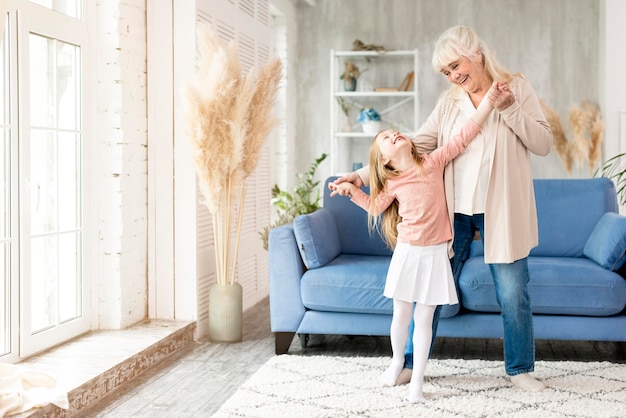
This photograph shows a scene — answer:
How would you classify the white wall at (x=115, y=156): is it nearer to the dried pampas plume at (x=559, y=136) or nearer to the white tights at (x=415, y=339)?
the white tights at (x=415, y=339)

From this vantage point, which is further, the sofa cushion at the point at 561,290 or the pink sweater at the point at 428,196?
the sofa cushion at the point at 561,290

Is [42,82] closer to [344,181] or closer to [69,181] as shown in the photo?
[69,181]

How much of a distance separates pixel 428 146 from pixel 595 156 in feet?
11.7

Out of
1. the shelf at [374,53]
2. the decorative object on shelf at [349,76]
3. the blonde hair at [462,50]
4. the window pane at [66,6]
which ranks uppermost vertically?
the shelf at [374,53]

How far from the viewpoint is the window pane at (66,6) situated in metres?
3.39

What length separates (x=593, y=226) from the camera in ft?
13.2

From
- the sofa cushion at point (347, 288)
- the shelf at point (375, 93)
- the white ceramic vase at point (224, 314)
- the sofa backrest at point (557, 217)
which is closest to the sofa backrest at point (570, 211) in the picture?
the sofa backrest at point (557, 217)

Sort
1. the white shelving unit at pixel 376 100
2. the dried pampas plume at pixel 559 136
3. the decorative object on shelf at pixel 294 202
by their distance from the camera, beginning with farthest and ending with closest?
1. the white shelving unit at pixel 376 100
2. the dried pampas plume at pixel 559 136
3. the decorative object on shelf at pixel 294 202

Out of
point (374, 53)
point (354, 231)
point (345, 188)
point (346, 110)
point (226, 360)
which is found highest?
point (374, 53)

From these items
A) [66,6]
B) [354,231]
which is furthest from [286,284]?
[66,6]

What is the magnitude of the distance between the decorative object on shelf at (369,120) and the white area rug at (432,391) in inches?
127

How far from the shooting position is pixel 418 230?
2955mm

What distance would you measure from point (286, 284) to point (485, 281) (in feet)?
3.09

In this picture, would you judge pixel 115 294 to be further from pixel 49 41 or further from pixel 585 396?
pixel 585 396
